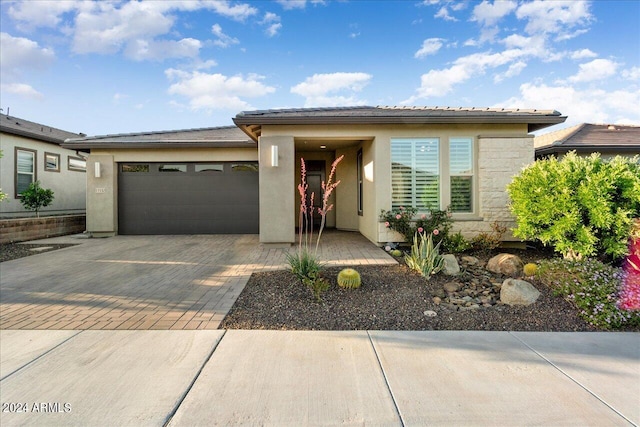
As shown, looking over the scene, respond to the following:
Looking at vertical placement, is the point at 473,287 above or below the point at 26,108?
below

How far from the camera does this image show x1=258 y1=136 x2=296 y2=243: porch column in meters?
8.06

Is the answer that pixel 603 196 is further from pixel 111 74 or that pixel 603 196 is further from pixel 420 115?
pixel 111 74

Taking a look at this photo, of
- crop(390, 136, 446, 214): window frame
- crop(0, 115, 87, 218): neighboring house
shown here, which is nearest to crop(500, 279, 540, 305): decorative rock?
crop(390, 136, 446, 214): window frame

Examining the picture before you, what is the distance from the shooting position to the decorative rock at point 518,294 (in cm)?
416

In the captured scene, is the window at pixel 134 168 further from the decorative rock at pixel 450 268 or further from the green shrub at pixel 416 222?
the decorative rock at pixel 450 268

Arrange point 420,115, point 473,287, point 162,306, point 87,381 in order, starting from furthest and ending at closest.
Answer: point 420,115, point 473,287, point 162,306, point 87,381

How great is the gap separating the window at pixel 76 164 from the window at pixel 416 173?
47.6ft

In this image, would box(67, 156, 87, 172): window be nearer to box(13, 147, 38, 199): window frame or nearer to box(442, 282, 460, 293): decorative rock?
box(13, 147, 38, 199): window frame

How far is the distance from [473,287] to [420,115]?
14.6 feet

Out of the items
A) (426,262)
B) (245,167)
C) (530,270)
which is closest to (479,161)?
(530,270)

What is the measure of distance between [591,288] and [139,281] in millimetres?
6675

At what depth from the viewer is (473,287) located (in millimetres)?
4777

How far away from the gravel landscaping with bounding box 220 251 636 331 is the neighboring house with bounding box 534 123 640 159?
8.10 m

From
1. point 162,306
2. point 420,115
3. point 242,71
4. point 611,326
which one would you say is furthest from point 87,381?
point 242,71
